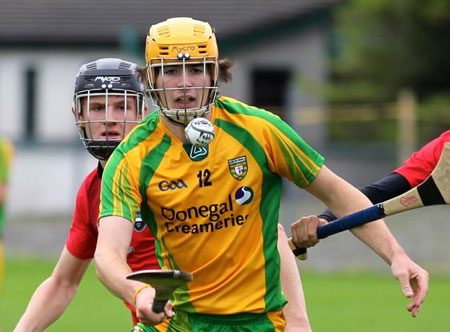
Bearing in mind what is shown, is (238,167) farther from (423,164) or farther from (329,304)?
(329,304)

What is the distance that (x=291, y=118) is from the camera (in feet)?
66.6

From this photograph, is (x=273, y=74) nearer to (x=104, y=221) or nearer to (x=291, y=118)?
(x=291, y=118)

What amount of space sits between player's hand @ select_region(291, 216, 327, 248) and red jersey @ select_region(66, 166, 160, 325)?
78 centimetres

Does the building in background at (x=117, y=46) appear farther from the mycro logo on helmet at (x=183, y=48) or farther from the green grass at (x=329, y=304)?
the mycro logo on helmet at (x=183, y=48)

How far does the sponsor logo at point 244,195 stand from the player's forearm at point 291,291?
0.37 meters

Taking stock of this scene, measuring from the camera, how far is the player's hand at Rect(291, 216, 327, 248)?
5605mm

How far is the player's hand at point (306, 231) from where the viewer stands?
5.61 m

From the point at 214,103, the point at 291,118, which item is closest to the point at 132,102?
the point at 214,103

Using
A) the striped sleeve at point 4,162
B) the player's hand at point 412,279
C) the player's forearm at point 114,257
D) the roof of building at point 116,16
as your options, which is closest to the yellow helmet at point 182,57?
the player's forearm at point 114,257

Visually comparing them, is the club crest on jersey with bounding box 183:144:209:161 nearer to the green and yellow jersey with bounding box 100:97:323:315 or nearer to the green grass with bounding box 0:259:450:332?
the green and yellow jersey with bounding box 100:97:323:315

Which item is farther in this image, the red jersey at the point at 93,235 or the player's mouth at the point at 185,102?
the red jersey at the point at 93,235

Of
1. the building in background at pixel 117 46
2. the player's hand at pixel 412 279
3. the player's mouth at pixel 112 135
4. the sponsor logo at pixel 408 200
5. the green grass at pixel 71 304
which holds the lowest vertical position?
the green grass at pixel 71 304

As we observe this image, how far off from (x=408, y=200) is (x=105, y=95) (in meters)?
1.62

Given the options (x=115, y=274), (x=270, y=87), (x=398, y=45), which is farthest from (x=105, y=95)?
(x=270, y=87)
